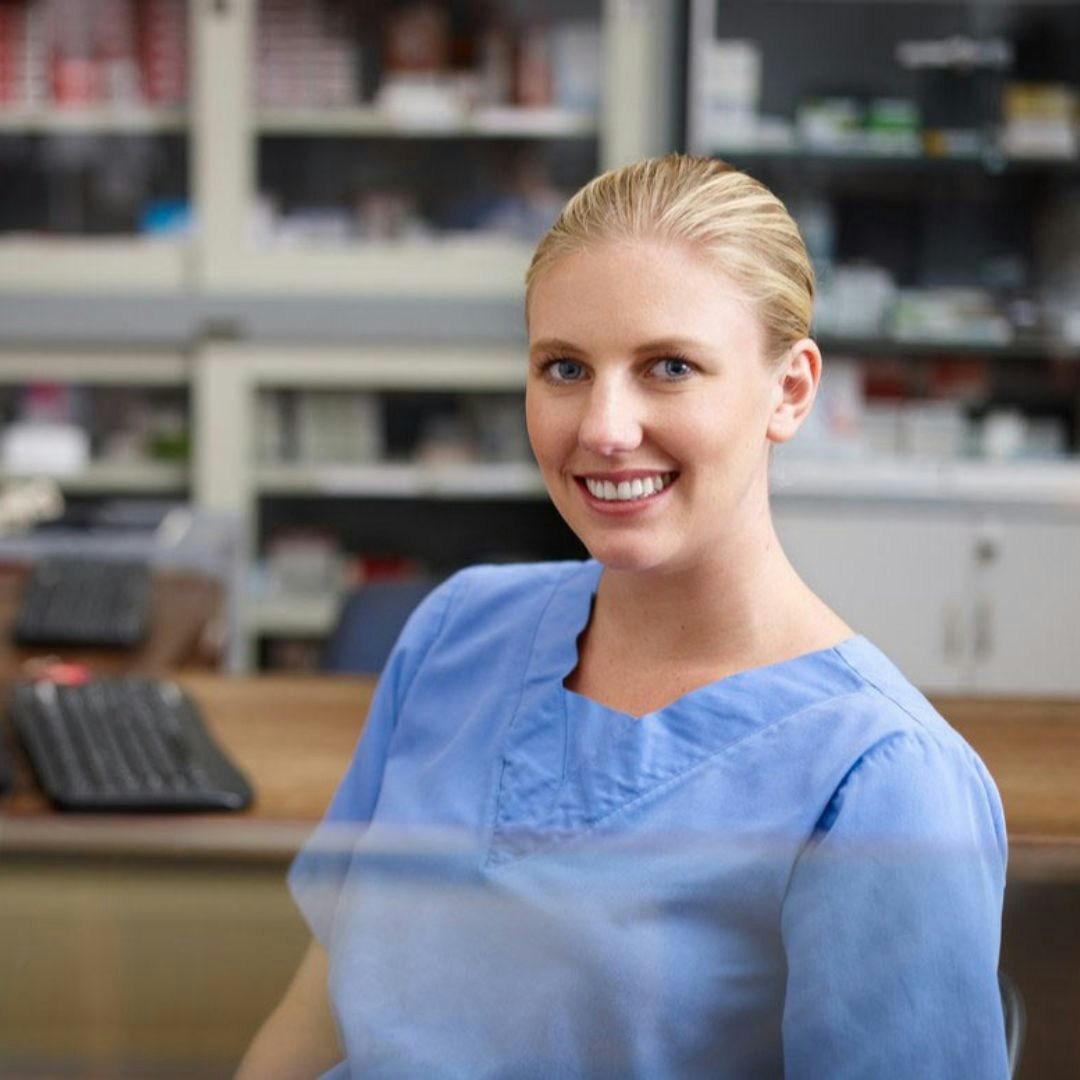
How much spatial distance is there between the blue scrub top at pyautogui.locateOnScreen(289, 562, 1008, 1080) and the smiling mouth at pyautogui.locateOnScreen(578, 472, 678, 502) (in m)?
0.14

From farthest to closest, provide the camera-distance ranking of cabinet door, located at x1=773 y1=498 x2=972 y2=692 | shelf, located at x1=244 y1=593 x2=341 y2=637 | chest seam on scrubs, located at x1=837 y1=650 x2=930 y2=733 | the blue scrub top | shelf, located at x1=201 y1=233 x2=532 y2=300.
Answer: shelf, located at x1=244 y1=593 x2=341 y2=637
shelf, located at x1=201 y1=233 x2=532 y2=300
cabinet door, located at x1=773 y1=498 x2=972 y2=692
chest seam on scrubs, located at x1=837 y1=650 x2=930 y2=733
the blue scrub top

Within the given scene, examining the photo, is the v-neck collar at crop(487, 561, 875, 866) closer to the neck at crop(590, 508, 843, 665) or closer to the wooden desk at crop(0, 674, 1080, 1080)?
the neck at crop(590, 508, 843, 665)

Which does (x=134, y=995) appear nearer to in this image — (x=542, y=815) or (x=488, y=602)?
(x=542, y=815)

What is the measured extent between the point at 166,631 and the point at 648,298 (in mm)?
1491

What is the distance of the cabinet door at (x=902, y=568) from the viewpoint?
4164 millimetres

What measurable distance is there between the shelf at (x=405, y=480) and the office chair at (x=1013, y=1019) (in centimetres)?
345

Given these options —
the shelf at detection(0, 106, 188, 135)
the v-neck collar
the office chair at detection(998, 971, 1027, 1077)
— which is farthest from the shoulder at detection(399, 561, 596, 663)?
the shelf at detection(0, 106, 188, 135)

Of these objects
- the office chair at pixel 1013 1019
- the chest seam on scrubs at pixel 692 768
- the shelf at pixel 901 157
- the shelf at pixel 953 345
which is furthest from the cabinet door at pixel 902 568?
the office chair at pixel 1013 1019

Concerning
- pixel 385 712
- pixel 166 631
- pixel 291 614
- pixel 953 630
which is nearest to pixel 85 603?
pixel 166 631

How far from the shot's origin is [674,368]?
1.06 meters

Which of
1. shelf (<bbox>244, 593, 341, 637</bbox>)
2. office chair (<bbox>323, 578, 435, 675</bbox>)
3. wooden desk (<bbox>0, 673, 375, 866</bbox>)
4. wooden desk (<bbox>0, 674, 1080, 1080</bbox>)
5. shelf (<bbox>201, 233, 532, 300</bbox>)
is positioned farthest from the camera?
shelf (<bbox>244, 593, 341, 637</bbox>)

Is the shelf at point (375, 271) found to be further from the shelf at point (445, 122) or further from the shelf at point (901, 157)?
the shelf at point (901, 157)

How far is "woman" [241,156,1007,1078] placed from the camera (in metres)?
0.93

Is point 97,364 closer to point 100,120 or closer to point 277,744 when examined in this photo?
point 100,120
